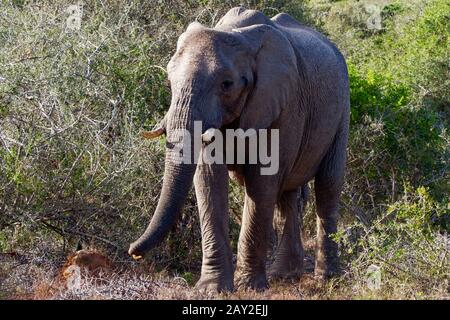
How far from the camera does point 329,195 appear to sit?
25.2ft

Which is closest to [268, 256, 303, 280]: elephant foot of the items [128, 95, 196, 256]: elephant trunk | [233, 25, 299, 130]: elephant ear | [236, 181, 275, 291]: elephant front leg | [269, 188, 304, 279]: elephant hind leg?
[269, 188, 304, 279]: elephant hind leg

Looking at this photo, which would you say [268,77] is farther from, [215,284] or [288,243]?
[288,243]

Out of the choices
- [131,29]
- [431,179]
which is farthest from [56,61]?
[431,179]

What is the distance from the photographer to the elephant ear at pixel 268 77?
6176 mm

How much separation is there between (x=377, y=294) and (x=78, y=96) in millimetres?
3174

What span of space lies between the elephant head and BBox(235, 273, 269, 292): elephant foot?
1.12m

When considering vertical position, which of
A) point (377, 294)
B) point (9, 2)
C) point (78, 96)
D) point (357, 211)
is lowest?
point (357, 211)

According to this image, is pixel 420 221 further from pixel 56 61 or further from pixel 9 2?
pixel 9 2

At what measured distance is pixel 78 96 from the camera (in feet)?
25.1

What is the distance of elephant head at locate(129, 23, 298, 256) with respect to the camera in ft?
18.5

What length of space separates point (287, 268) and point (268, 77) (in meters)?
1.89

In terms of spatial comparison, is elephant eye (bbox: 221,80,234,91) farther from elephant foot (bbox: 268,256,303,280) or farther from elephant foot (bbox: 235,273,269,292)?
elephant foot (bbox: 268,256,303,280)

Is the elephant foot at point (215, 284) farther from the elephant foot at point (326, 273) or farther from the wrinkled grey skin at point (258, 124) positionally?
the elephant foot at point (326, 273)

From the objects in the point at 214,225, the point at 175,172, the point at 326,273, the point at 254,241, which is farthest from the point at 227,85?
the point at 326,273
